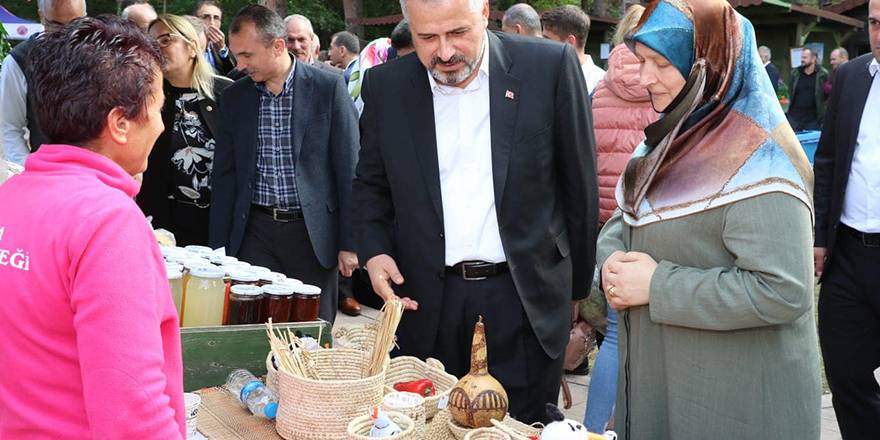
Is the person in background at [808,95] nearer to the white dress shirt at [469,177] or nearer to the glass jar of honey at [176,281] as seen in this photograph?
the white dress shirt at [469,177]

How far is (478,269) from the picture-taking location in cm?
270

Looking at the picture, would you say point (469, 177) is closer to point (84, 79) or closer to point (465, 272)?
point (465, 272)

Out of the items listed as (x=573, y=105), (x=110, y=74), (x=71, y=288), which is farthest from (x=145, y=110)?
(x=573, y=105)

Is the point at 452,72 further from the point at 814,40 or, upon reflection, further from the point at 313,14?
the point at 313,14

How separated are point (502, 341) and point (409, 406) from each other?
782 millimetres

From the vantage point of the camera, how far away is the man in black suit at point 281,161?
3850 millimetres

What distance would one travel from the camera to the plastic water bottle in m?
2.19

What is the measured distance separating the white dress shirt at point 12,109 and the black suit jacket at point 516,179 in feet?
7.13

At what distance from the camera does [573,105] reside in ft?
8.87

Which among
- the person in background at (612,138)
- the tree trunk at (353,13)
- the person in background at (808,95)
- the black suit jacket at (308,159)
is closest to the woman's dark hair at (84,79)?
the black suit jacket at (308,159)

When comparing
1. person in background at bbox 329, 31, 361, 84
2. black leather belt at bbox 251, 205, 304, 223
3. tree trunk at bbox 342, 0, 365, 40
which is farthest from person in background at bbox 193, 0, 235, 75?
tree trunk at bbox 342, 0, 365, 40

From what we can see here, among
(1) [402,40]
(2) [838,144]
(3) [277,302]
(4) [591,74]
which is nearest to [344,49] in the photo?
(1) [402,40]

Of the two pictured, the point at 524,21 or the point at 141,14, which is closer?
the point at 141,14

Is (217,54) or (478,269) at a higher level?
(217,54)
